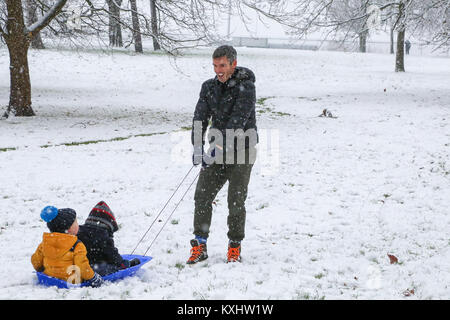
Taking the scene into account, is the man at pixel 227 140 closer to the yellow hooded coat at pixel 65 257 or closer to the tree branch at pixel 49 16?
the yellow hooded coat at pixel 65 257

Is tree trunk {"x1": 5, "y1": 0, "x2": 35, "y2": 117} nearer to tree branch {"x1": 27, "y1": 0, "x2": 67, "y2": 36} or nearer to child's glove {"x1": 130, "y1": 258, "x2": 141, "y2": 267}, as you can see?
tree branch {"x1": 27, "y1": 0, "x2": 67, "y2": 36}

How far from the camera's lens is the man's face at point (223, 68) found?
4.04 m

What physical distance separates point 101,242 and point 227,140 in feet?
5.14

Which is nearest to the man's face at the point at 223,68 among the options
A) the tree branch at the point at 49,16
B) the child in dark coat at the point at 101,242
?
the child in dark coat at the point at 101,242

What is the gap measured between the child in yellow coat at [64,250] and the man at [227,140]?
1.21 metres

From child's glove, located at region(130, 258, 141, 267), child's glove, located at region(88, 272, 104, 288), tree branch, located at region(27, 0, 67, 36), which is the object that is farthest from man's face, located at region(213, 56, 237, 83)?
tree branch, located at region(27, 0, 67, 36)

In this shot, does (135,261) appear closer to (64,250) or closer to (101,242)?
(101,242)

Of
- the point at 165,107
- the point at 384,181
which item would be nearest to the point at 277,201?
the point at 384,181

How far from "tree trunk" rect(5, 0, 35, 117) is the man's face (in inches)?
433

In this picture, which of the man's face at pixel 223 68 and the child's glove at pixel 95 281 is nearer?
the child's glove at pixel 95 281

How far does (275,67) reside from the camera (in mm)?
30062

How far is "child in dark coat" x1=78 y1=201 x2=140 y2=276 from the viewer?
3893mm
